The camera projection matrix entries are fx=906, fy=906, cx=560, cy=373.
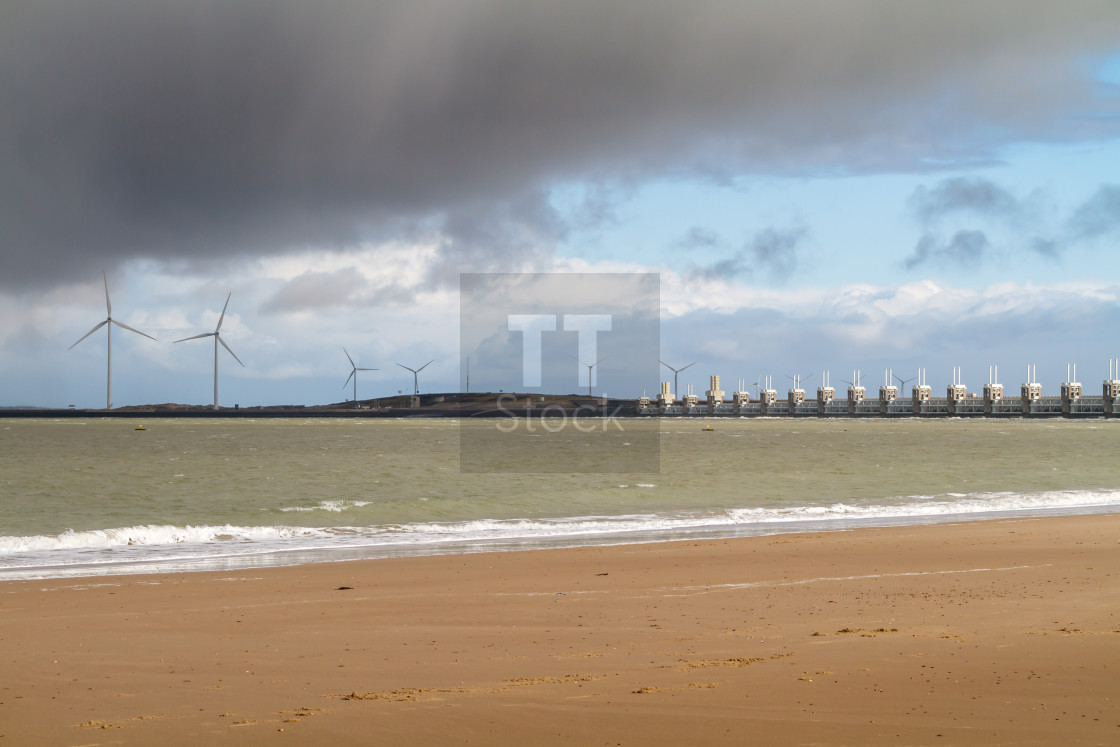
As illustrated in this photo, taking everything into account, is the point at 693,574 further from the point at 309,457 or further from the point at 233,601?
the point at 309,457

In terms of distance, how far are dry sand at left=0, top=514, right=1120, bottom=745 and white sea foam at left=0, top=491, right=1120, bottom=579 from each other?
3346mm

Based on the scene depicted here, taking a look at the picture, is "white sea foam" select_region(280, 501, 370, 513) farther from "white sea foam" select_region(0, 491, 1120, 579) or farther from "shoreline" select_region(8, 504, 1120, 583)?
"shoreline" select_region(8, 504, 1120, 583)

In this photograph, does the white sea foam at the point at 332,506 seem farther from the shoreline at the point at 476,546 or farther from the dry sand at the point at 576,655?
the dry sand at the point at 576,655

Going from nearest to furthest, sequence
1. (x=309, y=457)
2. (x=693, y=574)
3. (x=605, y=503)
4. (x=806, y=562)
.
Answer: (x=693, y=574), (x=806, y=562), (x=605, y=503), (x=309, y=457)

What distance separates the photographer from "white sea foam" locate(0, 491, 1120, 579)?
20453 millimetres

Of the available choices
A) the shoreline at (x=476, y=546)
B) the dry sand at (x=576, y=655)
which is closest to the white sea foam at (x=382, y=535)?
the shoreline at (x=476, y=546)

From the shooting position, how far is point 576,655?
1052 centimetres

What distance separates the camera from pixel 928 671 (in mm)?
9422

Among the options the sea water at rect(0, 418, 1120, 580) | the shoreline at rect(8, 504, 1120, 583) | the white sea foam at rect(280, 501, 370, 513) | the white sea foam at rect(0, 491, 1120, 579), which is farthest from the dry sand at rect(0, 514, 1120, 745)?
the white sea foam at rect(280, 501, 370, 513)

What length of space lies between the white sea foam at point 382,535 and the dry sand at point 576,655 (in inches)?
132

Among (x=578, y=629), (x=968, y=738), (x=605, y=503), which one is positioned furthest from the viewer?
(x=605, y=503)

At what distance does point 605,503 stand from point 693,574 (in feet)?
60.9

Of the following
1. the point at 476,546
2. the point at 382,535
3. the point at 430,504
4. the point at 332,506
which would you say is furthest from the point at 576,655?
the point at 332,506

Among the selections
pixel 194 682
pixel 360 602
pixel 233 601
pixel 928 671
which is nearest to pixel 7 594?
pixel 233 601
